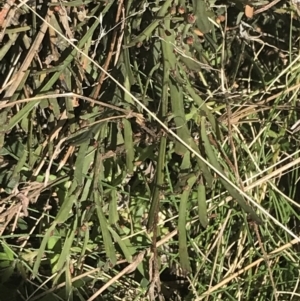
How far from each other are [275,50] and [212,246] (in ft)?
1.39

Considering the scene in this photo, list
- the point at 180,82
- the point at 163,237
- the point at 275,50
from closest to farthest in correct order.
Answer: the point at 180,82 < the point at 163,237 < the point at 275,50

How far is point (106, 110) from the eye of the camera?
103 centimetres

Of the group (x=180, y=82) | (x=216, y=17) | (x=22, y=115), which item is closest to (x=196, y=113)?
(x=180, y=82)

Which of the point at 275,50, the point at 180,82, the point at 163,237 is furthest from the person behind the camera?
the point at 275,50

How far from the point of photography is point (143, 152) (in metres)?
1.06

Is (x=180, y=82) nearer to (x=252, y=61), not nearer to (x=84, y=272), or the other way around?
(x=252, y=61)

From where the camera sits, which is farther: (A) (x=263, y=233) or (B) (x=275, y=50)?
(B) (x=275, y=50)

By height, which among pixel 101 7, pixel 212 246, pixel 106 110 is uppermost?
pixel 101 7

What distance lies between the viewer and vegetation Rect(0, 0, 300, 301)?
101 centimetres

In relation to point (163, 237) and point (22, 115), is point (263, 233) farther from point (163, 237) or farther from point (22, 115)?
point (22, 115)

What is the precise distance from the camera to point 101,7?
1.07 m

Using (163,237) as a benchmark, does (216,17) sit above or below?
above

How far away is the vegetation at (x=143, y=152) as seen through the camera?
1.01 metres

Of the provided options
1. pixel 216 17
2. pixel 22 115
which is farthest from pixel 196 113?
pixel 22 115
